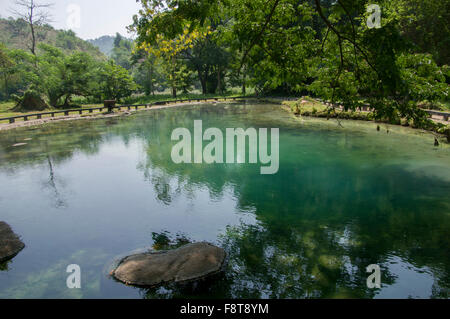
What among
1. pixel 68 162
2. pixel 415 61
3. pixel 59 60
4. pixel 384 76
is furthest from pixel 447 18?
pixel 59 60

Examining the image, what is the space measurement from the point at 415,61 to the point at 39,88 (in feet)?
116

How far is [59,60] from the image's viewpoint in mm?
35844

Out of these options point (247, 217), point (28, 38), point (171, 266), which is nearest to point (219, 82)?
point (247, 217)

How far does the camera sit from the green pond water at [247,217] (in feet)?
20.1

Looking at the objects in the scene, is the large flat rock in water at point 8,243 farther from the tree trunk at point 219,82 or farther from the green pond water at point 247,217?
the tree trunk at point 219,82

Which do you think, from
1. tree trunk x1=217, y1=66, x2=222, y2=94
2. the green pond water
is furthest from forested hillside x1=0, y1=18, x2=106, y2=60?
the green pond water

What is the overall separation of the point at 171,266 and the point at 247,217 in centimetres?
325

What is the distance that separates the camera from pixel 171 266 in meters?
6.28

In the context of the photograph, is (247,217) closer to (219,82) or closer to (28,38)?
(219,82)

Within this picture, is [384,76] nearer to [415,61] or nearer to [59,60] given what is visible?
[415,61]

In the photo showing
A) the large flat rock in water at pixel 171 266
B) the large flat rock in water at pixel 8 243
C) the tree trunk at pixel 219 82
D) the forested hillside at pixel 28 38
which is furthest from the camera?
the forested hillside at pixel 28 38

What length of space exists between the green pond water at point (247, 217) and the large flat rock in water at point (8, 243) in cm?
19

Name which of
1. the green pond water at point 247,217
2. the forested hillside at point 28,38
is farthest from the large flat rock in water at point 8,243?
the forested hillside at point 28,38

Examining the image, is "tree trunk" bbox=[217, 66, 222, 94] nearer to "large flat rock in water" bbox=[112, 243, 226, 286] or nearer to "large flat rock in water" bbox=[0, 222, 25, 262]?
"large flat rock in water" bbox=[0, 222, 25, 262]
